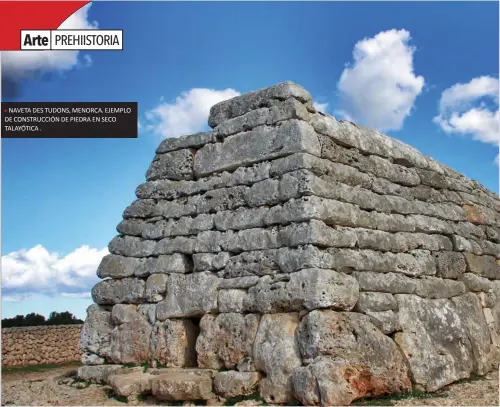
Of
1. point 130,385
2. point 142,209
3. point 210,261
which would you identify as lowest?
point 130,385

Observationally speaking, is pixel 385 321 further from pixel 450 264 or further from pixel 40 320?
pixel 40 320

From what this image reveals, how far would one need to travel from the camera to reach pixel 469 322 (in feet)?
28.2

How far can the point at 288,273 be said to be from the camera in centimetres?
696

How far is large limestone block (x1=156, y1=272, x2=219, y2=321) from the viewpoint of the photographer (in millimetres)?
7715

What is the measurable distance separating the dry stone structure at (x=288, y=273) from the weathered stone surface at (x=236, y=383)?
16 millimetres

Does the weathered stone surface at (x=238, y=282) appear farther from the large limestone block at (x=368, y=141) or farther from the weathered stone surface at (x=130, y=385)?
the large limestone block at (x=368, y=141)

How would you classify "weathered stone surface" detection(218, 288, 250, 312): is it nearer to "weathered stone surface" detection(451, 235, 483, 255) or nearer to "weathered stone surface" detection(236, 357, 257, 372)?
"weathered stone surface" detection(236, 357, 257, 372)

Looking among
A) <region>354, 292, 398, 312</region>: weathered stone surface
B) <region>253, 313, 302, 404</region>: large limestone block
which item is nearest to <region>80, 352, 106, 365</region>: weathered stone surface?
<region>253, 313, 302, 404</region>: large limestone block

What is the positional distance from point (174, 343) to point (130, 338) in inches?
32.1

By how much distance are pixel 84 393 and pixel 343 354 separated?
3502 mm

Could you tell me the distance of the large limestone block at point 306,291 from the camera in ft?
21.8

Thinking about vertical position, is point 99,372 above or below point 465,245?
below

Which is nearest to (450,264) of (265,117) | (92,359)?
(265,117)

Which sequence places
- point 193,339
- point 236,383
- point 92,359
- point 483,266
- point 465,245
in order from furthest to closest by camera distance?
point 483,266, point 465,245, point 92,359, point 193,339, point 236,383
